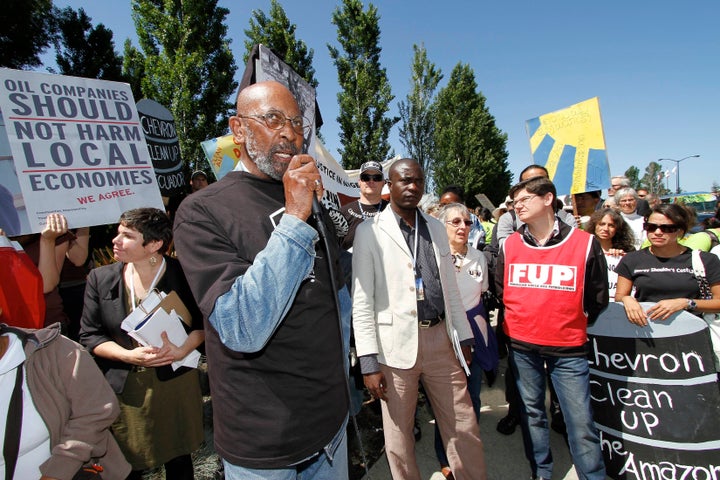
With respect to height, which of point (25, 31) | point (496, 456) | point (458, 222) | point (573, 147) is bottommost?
point (496, 456)

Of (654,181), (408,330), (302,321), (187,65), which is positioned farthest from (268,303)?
(654,181)

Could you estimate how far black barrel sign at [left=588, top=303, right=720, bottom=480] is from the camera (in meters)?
2.34

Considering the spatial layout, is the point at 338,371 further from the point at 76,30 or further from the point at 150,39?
the point at 76,30

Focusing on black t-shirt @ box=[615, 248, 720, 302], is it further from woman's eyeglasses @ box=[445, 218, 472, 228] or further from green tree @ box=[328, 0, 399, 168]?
green tree @ box=[328, 0, 399, 168]

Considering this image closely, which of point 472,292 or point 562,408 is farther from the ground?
point 472,292

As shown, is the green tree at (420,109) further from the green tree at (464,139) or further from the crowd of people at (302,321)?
the crowd of people at (302,321)

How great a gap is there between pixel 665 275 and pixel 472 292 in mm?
1356

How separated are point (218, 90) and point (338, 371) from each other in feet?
40.0

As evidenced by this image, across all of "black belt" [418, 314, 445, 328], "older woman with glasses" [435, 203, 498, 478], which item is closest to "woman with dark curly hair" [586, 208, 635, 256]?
"older woman with glasses" [435, 203, 498, 478]

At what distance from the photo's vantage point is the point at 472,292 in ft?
9.61

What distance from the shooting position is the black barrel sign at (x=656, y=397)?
92.1 inches

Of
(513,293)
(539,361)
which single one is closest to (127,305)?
(513,293)

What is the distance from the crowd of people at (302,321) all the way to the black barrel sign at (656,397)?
0.17 meters

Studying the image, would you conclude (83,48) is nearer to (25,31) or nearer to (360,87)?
(25,31)
